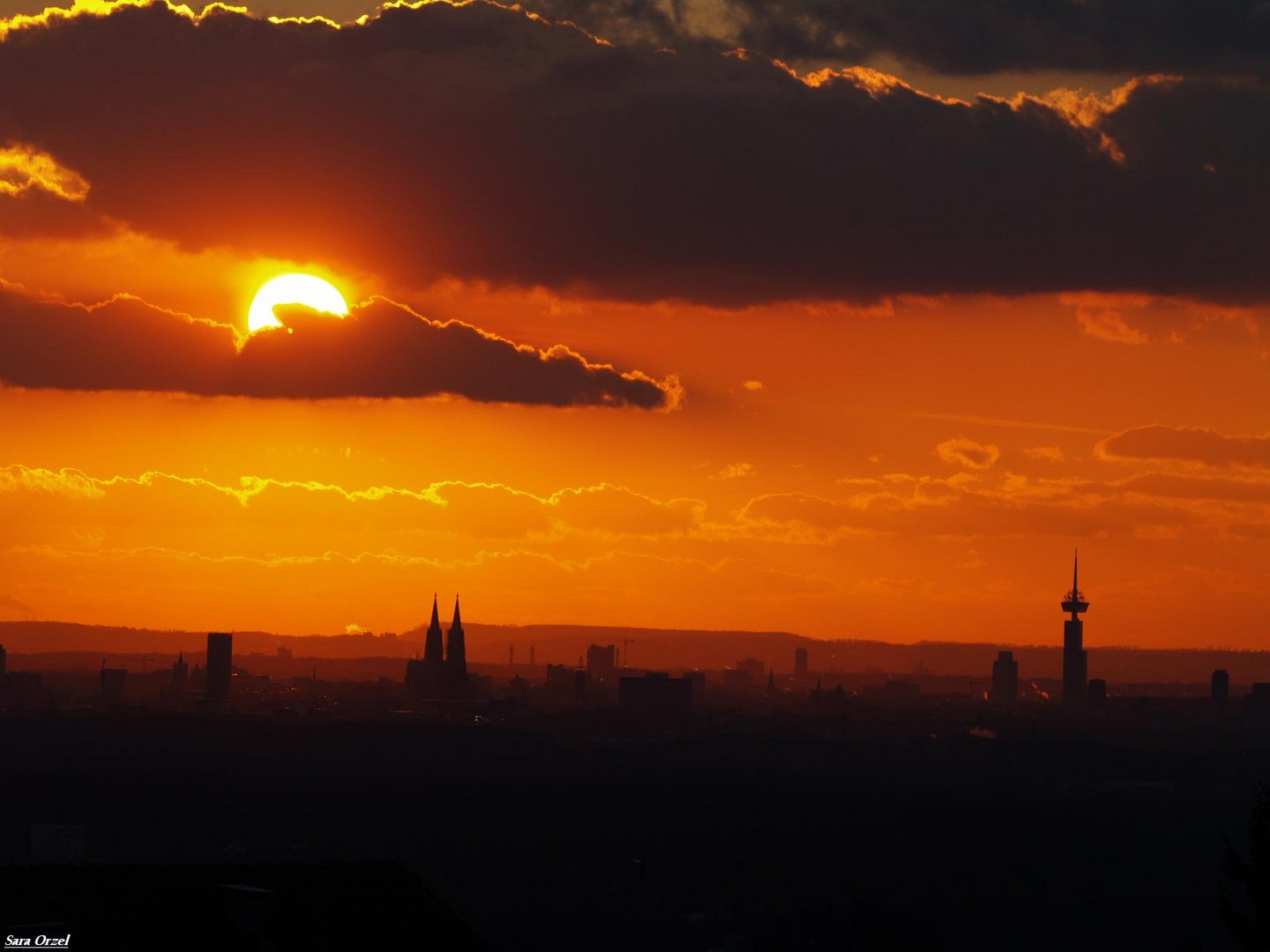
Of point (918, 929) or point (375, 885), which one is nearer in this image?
point (375, 885)

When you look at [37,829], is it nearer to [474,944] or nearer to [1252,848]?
[474,944]

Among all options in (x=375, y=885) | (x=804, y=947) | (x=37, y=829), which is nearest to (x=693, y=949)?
(x=804, y=947)

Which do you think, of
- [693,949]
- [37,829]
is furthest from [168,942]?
[693,949]

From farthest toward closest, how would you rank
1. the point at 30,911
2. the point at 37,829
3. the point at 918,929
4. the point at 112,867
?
the point at 918,929
the point at 37,829
the point at 112,867
the point at 30,911

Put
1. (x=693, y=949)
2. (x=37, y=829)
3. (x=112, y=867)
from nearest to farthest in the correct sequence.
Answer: (x=112, y=867)
(x=37, y=829)
(x=693, y=949)

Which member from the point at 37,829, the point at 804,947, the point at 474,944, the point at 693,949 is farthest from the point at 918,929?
the point at 474,944

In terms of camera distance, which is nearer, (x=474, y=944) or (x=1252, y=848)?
(x=474, y=944)

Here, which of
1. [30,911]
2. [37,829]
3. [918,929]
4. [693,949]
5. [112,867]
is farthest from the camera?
[693,949]

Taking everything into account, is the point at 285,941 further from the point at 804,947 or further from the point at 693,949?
the point at 693,949

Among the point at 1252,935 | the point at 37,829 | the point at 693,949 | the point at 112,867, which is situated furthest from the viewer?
the point at 693,949
